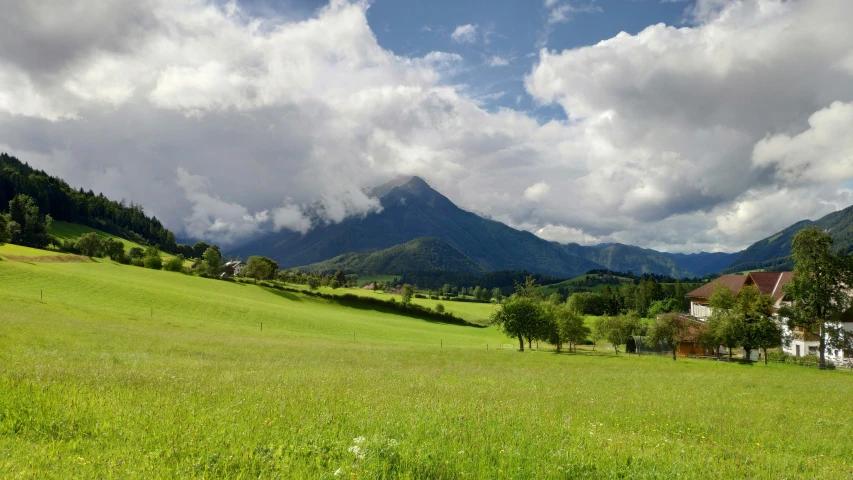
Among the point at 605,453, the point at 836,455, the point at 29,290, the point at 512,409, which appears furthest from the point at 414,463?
the point at 29,290

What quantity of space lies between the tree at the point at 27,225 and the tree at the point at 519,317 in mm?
182270

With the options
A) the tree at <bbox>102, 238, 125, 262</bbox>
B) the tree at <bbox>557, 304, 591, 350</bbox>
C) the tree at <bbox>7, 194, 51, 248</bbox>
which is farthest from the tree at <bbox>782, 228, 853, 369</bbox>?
the tree at <bbox>7, 194, 51, 248</bbox>

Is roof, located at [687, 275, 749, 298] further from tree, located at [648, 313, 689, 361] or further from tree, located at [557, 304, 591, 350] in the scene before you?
tree, located at [557, 304, 591, 350]

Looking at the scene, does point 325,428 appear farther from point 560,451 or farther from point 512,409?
point 512,409

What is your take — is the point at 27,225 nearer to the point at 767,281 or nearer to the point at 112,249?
the point at 112,249

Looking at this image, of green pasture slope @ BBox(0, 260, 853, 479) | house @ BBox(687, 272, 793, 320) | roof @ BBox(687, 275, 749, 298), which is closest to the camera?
green pasture slope @ BBox(0, 260, 853, 479)

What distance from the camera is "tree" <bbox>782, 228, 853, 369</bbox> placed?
A: 52281 millimetres

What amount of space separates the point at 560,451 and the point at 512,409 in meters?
4.56

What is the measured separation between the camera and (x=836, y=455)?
1061 centimetres

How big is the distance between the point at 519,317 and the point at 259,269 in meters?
117

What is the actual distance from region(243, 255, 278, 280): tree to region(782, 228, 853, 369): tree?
490ft

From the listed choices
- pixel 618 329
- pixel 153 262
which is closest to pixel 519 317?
pixel 618 329

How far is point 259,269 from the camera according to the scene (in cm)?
15762

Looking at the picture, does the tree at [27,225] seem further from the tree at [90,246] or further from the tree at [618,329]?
the tree at [618,329]
